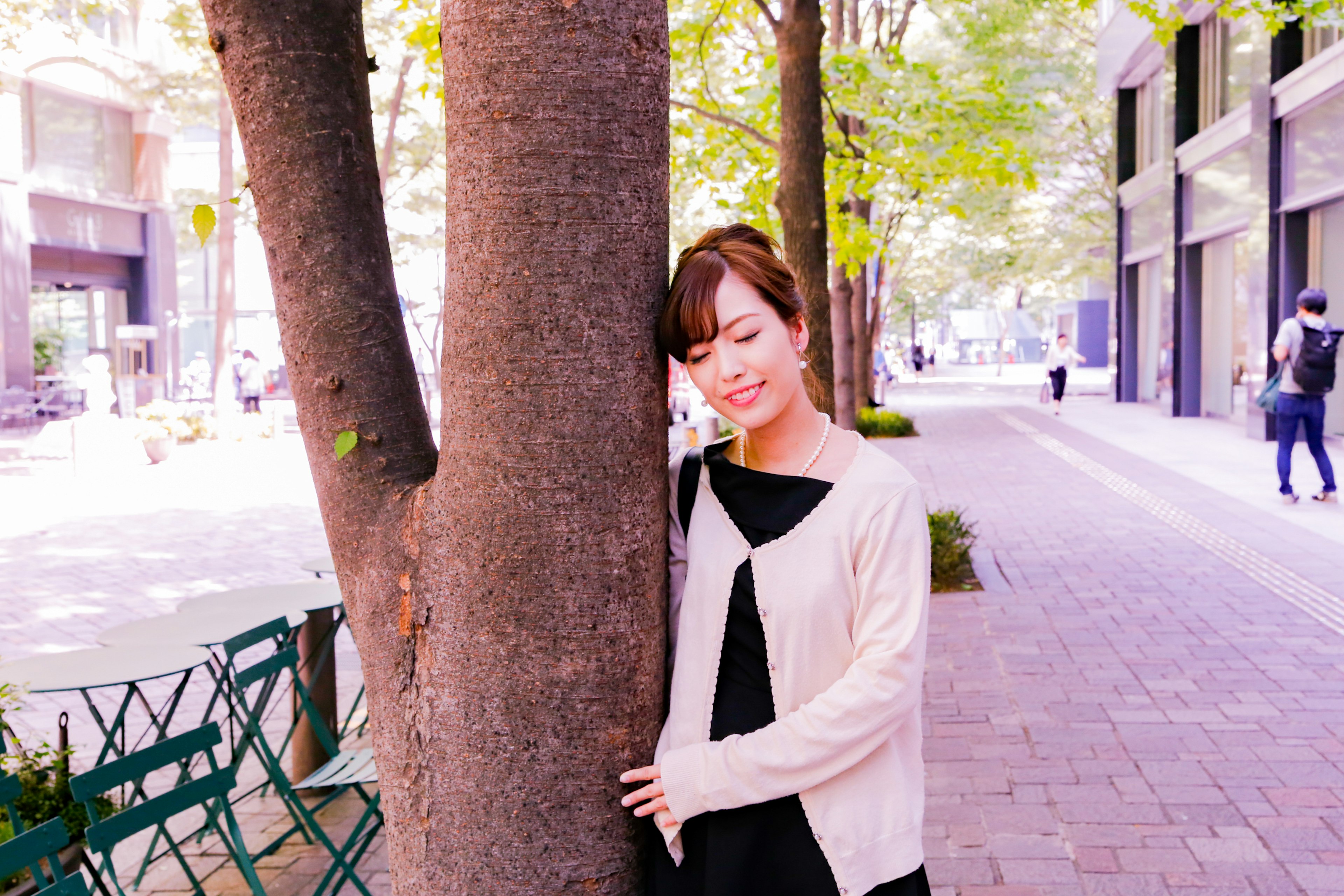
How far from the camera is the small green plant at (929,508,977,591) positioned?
855cm

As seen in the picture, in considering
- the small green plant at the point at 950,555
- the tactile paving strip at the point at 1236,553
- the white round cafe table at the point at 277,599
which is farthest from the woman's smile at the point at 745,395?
the small green plant at the point at 950,555

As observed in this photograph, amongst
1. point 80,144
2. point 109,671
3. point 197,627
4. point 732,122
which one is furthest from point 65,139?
point 109,671

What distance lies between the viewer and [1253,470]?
14.6 metres

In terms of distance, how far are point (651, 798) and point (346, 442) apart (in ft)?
2.73

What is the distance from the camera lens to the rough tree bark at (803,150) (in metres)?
7.43

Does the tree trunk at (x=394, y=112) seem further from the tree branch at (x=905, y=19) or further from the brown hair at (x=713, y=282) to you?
the brown hair at (x=713, y=282)

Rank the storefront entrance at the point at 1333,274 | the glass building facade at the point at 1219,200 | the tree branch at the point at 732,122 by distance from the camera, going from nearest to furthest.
Result: the tree branch at the point at 732,122 → the storefront entrance at the point at 1333,274 → the glass building facade at the point at 1219,200

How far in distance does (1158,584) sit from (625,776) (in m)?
7.12

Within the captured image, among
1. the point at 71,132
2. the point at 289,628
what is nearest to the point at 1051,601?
the point at 289,628

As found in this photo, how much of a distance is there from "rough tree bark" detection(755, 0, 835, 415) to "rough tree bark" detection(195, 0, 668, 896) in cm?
528

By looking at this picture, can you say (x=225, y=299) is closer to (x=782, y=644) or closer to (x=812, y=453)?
(x=812, y=453)

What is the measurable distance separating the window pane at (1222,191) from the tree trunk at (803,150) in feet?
44.9

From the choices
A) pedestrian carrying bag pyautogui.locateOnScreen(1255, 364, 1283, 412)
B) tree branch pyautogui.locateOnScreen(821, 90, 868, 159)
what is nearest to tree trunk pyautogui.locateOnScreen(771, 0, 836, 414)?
tree branch pyautogui.locateOnScreen(821, 90, 868, 159)

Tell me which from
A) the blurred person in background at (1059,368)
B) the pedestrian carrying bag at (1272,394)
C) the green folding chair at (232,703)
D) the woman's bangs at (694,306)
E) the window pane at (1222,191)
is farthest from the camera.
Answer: the blurred person in background at (1059,368)
